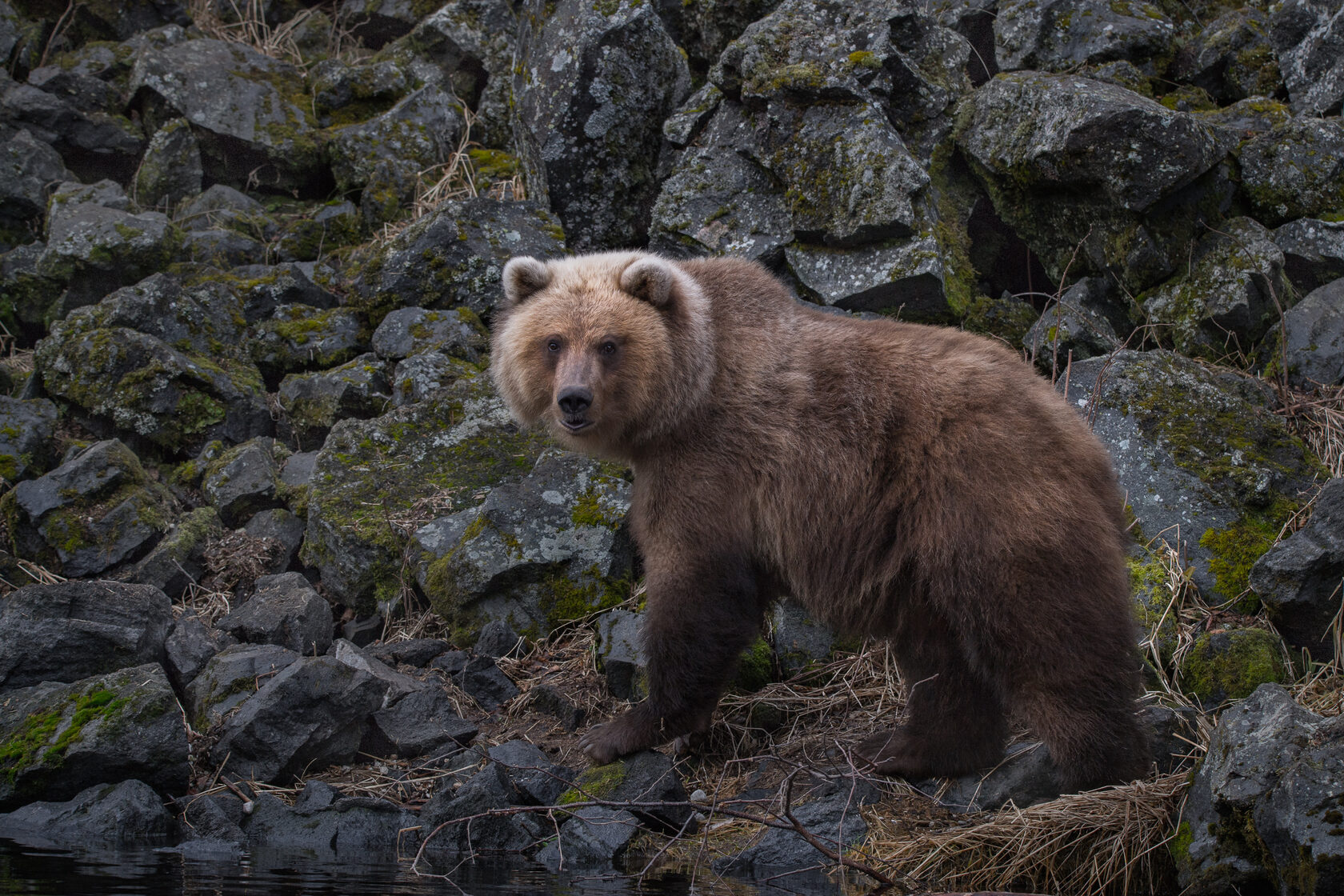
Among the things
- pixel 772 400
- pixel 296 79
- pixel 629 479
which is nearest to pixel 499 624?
pixel 629 479

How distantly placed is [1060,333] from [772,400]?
348cm

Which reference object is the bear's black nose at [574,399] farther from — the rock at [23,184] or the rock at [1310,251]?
the rock at [23,184]

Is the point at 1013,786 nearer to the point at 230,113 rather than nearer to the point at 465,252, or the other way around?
the point at 465,252

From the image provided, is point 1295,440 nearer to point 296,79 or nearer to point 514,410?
point 514,410

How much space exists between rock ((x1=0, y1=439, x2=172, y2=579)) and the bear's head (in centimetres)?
374

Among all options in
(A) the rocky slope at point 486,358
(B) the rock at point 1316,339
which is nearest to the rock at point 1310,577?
(A) the rocky slope at point 486,358

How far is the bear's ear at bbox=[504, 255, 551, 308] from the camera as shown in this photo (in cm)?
567

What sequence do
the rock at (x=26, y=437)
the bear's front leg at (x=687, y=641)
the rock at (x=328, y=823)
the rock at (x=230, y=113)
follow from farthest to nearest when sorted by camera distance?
the rock at (x=230, y=113) < the rock at (x=26, y=437) < the bear's front leg at (x=687, y=641) < the rock at (x=328, y=823)

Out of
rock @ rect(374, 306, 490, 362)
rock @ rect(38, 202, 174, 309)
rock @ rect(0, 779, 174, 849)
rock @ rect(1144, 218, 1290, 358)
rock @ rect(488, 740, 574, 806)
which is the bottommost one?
rock @ rect(0, 779, 174, 849)

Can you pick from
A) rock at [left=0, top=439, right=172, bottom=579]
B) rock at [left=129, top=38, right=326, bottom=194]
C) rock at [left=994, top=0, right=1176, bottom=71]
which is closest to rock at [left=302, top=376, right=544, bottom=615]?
rock at [left=0, top=439, right=172, bottom=579]

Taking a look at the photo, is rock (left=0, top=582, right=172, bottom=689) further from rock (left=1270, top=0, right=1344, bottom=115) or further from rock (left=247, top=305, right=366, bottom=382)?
rock (left=1270, top=0, right=1344, bottom=115)

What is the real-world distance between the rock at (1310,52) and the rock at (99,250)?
1012cm

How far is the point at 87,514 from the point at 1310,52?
10.2 metres

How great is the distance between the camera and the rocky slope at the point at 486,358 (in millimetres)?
5273
